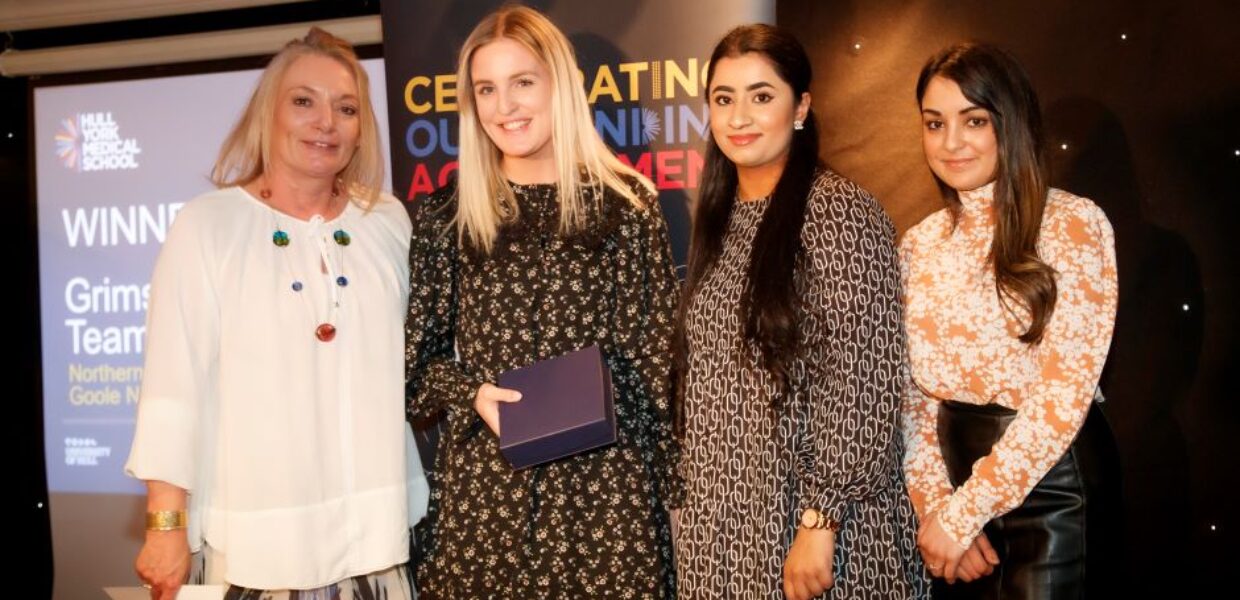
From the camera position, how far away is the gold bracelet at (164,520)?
7.34 ft

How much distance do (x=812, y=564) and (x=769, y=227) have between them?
0.67m

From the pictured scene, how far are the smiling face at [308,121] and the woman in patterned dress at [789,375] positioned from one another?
2.97ft

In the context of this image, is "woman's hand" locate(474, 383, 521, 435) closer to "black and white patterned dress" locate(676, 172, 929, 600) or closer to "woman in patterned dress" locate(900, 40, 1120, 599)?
"black and white patterned dress" locate(676, 172, 929, 600)

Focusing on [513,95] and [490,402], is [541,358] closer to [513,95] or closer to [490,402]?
[490,402]

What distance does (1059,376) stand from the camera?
2055mm

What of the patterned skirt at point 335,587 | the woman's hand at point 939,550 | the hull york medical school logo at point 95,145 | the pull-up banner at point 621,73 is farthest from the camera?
the hull york medical school logo at point 95,145

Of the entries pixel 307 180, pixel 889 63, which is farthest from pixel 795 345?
pixel 889 63

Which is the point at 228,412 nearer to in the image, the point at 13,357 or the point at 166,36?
the point at 166,36

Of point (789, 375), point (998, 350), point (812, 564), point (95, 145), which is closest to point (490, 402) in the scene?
point (789, 375)

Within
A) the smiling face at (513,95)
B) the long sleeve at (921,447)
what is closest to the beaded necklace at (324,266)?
the smiling face at (513,95)

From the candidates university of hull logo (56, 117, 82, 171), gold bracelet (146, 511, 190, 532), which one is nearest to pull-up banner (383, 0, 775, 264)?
gold bracelet (146, 511, 190, 532)

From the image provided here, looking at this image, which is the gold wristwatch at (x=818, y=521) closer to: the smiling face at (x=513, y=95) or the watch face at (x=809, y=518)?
the watch face at (x=809, y=518)

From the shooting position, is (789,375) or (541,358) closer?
(789,375)

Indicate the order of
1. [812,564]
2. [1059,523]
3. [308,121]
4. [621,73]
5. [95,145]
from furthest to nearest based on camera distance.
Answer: [95,145], [621,73], [308,121], [1059,523], [812,564]
